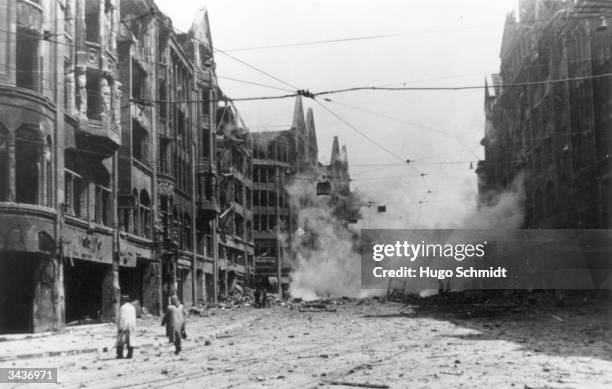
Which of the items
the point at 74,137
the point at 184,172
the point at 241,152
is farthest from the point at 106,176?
the point at 241,152

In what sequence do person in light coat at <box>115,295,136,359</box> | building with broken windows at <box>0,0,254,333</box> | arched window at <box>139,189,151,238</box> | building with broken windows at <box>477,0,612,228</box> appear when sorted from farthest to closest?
1. arched window at <box>139,189,151,238</box>
2. building with broken windows at <box>477,0,612,228</box>
3. building with broken windows at <box>0,0,254,333</box>
4. person in light coat at <box>115,295,136,359</box>

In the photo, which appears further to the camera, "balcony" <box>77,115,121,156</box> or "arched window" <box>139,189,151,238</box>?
"arched window" <box>139,189,151,238</box>

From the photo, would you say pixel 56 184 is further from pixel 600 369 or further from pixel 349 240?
pixel 349 240

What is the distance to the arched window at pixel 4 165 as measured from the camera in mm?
23641

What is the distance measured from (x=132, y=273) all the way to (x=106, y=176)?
26.6ft

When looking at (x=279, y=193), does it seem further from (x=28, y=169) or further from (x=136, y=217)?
(x=28, y=169)

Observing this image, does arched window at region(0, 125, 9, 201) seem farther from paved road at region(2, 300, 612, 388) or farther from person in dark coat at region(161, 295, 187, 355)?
person in dark coat at region(161, 295, 187, 355)

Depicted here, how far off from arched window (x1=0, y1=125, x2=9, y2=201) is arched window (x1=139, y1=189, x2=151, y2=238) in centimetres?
1480

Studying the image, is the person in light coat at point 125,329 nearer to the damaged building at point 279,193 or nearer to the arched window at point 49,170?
the arched window at point 49,170

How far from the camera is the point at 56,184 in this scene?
26.4 m

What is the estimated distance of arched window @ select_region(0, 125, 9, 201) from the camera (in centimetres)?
2364

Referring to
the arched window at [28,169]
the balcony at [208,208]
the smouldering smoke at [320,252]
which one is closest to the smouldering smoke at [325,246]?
the smouldering smoke at [320,252]

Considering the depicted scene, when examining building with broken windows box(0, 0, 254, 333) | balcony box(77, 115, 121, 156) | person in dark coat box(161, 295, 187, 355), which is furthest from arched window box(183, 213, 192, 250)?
person in dark coat box(161, 295, 187, 355)

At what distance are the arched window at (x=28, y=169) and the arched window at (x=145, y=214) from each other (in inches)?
519
